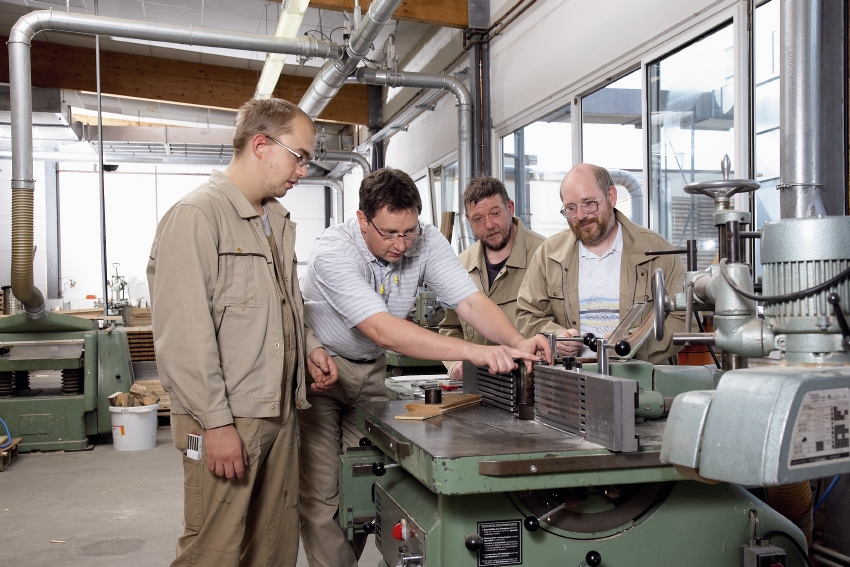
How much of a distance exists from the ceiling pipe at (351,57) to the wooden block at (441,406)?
8.48 feet

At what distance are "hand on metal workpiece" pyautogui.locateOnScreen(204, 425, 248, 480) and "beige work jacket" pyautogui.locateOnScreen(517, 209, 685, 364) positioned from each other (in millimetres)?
822

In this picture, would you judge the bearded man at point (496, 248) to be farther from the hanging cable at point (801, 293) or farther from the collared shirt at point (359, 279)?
the hanging cable at point (801, 293)

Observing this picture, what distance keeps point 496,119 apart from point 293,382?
339cm

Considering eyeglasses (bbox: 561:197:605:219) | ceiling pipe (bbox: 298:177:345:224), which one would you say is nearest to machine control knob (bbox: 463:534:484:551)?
eyeglasses (bbox: 561:197:605:219)

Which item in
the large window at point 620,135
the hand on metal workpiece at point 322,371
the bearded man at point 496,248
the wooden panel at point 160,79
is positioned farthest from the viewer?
the wooden panel at point 160,79

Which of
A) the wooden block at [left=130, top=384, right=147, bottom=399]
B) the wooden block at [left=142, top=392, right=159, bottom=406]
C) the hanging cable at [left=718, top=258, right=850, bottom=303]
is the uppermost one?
the hanging cable at [left=718, top=258, right=850, bottom=303]

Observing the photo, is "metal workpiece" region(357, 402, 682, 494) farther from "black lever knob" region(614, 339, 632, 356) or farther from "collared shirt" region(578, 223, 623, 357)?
"collared shirt" region(578, 223, 623, 357)

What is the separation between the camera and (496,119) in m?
4.76

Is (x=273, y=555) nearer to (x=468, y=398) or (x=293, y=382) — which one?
(x=293, y=382)

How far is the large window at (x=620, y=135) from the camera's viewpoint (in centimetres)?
339

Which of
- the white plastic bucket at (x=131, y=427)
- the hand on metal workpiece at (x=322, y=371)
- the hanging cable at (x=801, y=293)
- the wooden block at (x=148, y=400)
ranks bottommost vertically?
the white plastic bucket at (x=131, y=427)

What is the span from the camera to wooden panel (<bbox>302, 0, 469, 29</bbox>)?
4.52 metres

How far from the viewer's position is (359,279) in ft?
5.79

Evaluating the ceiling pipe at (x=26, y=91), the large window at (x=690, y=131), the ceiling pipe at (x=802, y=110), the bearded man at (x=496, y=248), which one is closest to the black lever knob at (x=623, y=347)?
the ceiling pipe at (x=802, y=110)
